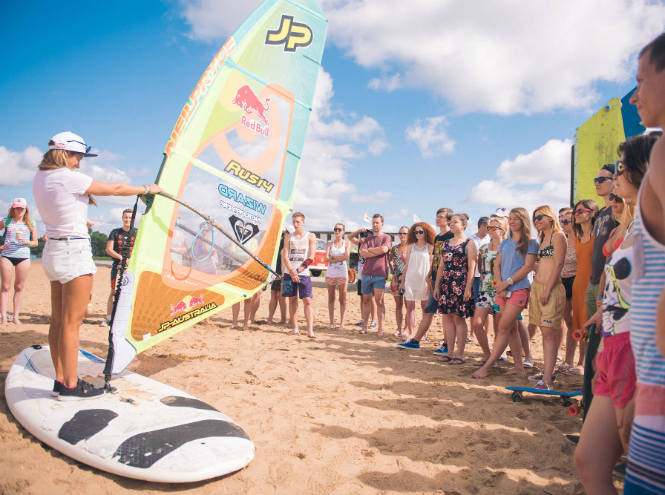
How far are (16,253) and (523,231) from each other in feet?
21.5

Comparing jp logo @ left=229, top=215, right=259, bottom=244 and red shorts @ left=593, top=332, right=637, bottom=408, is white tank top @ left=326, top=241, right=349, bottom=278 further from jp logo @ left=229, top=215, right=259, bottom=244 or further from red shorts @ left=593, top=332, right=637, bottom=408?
red shorts @ left=593, top=332, right=637, bottom=408

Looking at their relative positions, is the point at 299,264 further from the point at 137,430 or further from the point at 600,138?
the point at 600,138

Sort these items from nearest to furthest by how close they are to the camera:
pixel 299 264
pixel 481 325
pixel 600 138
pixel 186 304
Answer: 1. pixel 186 304
2. pixel 481 325
3. pixel 600 138
4. pixel 299 264

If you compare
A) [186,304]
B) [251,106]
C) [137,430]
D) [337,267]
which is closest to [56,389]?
[137,430]

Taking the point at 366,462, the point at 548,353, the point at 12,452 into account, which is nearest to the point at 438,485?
the point at 366,462

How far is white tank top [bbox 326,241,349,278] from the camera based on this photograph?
262 inches

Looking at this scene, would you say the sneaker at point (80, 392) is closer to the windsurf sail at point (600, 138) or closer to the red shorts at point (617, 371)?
the red shorts at point (617, 371)

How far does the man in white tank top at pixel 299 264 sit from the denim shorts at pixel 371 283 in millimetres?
952

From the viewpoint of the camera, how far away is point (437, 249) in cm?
534

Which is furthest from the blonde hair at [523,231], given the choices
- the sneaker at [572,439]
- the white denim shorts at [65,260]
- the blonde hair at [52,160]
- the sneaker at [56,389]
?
the sneaker at [56,389]

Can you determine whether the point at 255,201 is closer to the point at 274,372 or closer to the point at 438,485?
the point at 274,372

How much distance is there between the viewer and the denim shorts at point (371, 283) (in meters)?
6.38

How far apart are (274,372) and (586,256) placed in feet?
11.2

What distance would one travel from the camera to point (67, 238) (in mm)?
2721
